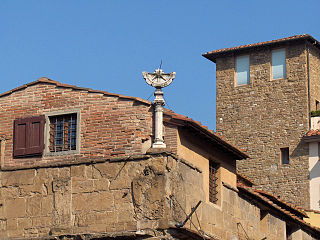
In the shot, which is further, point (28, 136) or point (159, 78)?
point (28, 136)

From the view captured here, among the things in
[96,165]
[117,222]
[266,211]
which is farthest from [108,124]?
[266,211]

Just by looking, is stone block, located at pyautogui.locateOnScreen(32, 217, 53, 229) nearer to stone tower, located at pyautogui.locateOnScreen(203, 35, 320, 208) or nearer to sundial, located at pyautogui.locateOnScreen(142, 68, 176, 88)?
sundial, located at pyautogui.locateOnScreen(142, 68, 176, 88)

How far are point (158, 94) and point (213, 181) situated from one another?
3.48 meters

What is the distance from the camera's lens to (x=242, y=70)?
39.3 metres

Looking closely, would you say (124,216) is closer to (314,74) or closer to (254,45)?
(254,45)

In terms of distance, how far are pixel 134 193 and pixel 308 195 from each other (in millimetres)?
19177

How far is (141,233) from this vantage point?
18266 mm

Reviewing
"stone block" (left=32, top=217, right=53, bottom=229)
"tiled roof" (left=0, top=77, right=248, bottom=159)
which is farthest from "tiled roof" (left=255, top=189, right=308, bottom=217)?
"stone block" (left=32, top=217, right=53, bottom=229)

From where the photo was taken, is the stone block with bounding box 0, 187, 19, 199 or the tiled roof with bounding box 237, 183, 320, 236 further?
the tiled roof with bounding box 237, 183, 320, 236

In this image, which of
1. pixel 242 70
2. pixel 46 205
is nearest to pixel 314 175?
pixel 242 70

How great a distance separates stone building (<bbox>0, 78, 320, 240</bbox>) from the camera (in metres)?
18.6

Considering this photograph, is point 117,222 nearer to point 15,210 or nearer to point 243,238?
point 15,210

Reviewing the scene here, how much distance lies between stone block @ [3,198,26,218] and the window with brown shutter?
1144mm

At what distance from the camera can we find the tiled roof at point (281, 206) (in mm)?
23047
